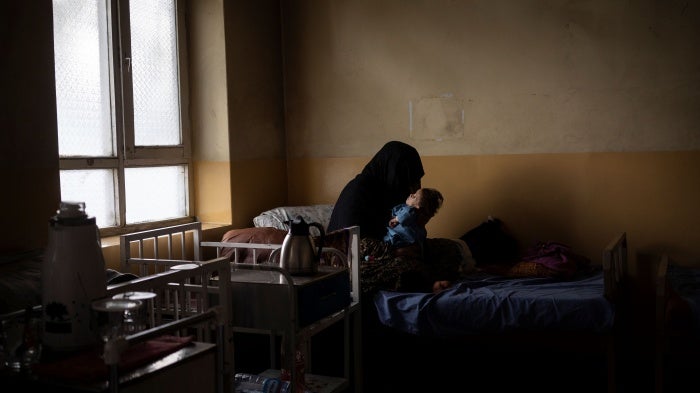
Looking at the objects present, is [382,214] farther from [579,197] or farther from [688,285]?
[688,285]

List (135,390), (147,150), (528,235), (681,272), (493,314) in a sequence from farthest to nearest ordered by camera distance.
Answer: (528,235)
(147,150)
(681,272)
(493,314)
(135,390)

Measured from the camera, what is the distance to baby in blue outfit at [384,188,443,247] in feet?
13.1

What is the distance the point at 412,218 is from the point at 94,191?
5.91 ft

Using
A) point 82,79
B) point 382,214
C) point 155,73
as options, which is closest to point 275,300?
point 382,214

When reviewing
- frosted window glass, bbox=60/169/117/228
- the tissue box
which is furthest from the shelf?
frosted window glass, bbox=60/169/117/228

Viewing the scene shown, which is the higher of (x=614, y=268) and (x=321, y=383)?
(x=614, y=268)

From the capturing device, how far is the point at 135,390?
5.87 ft

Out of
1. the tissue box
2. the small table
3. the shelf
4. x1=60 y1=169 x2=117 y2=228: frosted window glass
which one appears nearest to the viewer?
the small table

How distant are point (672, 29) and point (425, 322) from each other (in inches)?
89.7

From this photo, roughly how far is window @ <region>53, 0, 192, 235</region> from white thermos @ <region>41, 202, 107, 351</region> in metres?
1.88

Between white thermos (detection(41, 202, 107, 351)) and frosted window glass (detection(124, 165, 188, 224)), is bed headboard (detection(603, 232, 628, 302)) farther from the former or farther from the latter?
frosted window glass (detection(124, 165, 188, 224))

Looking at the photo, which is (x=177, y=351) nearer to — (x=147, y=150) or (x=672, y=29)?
(x=147, y=150)

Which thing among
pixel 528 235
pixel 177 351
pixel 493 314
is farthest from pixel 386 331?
pixel 177 351

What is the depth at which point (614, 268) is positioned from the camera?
11.4 ft
